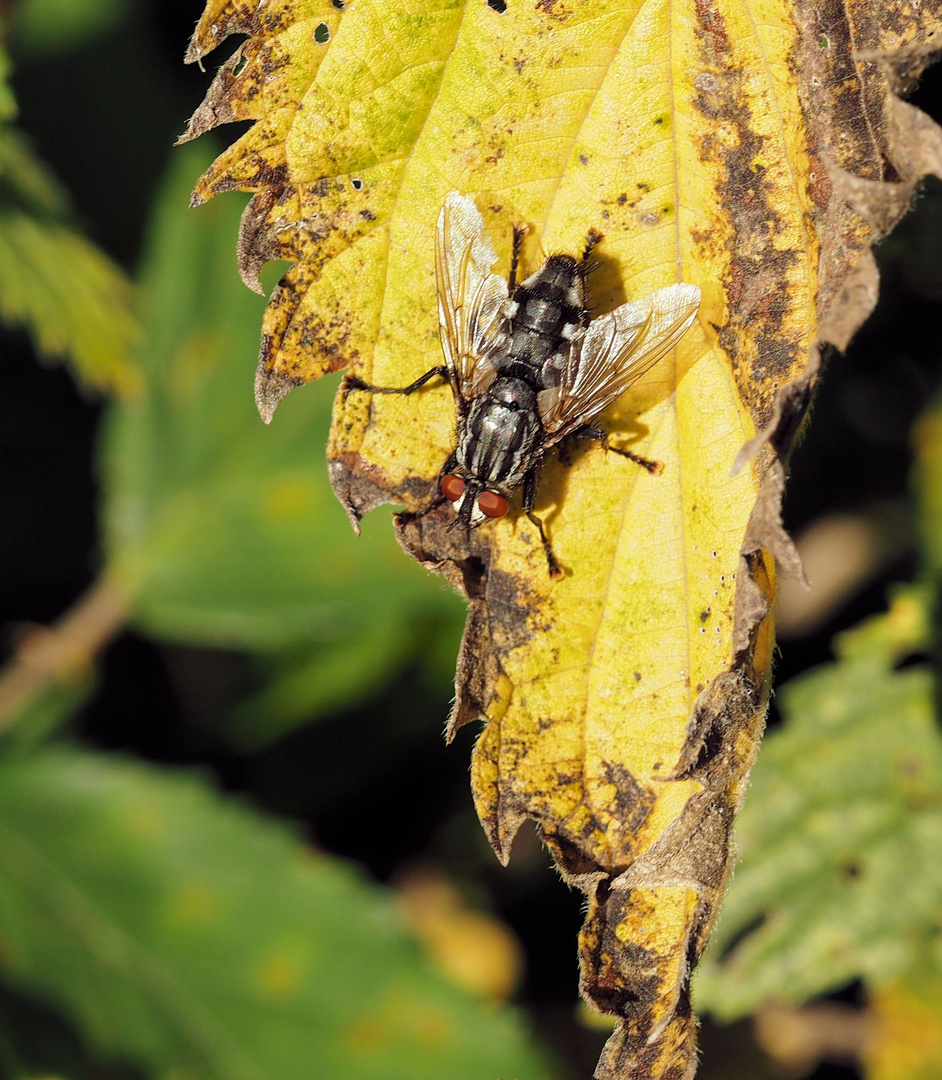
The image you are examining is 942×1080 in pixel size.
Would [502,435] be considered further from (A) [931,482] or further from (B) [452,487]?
(A) [931,482]

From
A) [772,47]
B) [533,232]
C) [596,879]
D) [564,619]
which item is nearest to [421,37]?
[533,232]

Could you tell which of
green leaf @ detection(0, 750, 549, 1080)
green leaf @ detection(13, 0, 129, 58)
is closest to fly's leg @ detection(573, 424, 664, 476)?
green leaf @ detection(0, 750, 549, 1080)

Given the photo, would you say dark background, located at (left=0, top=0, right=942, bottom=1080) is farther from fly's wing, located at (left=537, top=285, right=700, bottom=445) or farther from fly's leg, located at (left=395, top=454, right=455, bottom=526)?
fly's leg, located at (left=395, top=454, right=455, bottom=526)

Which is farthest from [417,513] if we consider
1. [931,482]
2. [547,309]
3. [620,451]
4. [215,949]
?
[931,482]

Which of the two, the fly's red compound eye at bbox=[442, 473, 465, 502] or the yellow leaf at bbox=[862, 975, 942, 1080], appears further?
the yellow leaf at bbox=[862, 975, 942, 1080]

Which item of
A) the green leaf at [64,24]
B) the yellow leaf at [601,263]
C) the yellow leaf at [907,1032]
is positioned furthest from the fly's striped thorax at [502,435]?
the green leaf at [64,24]
